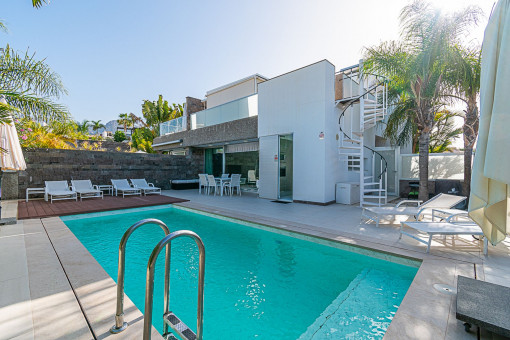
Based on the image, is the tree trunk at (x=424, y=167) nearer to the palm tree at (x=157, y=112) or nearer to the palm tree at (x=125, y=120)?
the palm tree at (x=157, y=112)

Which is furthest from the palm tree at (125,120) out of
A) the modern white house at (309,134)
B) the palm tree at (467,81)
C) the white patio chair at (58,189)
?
the palm tree at (467,81)

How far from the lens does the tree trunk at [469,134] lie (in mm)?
7684

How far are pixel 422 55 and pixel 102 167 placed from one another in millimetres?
13715

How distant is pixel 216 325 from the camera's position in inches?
97.4

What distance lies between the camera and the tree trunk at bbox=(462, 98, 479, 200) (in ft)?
25.2

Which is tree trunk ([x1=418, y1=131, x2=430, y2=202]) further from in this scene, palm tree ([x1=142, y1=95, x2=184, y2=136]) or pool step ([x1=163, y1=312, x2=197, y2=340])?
palm tree ([x1=142, y1=95, x2=184, y2=136])

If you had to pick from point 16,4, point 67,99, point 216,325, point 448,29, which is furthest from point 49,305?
point 448,29

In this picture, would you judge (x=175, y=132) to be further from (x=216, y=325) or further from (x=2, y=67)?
(x=216, y=325)

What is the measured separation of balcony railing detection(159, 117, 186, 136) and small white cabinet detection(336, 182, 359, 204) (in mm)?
10758

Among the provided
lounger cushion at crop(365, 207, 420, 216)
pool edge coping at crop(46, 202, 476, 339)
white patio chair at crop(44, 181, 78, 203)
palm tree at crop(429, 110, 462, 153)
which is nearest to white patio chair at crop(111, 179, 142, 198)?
white patio chair at crop(44, 181, 78, 203)

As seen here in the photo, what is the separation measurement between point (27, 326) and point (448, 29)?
989 cm

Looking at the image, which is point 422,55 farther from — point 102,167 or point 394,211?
point 102,167

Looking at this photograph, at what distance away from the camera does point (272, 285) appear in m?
3.28

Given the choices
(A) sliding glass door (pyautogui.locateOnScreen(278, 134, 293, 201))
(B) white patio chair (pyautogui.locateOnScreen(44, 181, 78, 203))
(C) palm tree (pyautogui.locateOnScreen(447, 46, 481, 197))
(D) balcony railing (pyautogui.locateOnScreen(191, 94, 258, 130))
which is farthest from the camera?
(D) balcony railing (pyautogui.locateOnScreen(191, 94, 258, 130))
